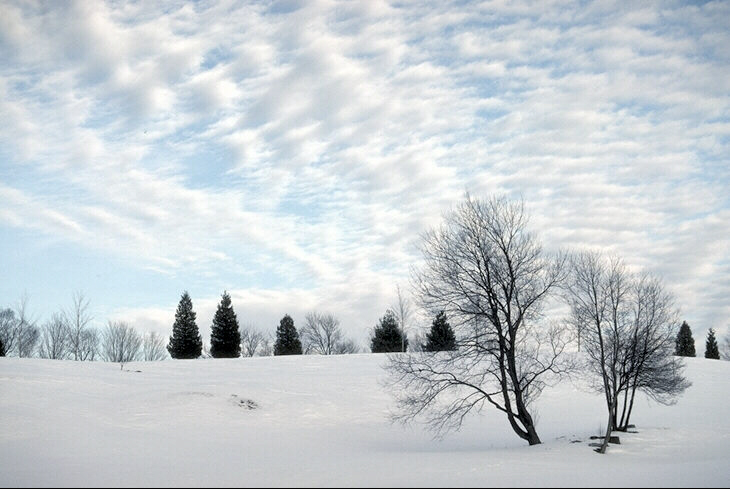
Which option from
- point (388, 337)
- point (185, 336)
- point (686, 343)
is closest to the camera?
point (185, 336)

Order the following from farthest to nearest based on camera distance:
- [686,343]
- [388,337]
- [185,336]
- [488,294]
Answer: [686,343] → [388,337] → [185,336] → [488,294]

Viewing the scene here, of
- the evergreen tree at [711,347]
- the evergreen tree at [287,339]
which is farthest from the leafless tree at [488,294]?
the evergreen tree at [711,347]

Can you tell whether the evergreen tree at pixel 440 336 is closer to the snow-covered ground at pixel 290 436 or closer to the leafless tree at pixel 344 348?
the snow-covered ground at pixel 290 436

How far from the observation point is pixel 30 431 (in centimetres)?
2216

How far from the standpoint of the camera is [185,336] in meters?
63.9

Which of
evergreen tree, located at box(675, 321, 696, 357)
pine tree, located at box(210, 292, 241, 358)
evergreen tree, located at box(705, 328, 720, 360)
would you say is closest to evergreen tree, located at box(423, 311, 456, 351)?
pine tree, located at box(210, 292, 241, 358)

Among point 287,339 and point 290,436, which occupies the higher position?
point 287,339

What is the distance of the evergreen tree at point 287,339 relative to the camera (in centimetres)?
7750

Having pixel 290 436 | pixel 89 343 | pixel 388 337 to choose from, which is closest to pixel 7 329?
pixel 89 343

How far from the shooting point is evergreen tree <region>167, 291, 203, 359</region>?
63.7 meters

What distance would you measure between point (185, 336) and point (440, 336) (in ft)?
158

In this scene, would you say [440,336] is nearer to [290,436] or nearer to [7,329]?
[290,436]

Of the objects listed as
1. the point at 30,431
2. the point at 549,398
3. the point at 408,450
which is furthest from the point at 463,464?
the point at 549,398

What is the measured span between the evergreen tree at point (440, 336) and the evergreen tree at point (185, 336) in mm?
47470
